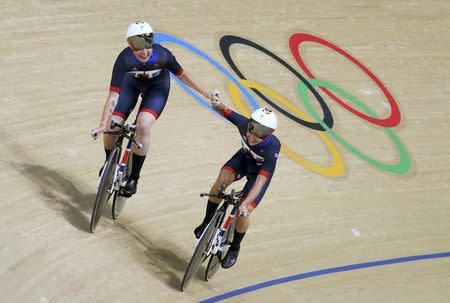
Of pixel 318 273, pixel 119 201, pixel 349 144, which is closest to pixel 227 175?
pixel 119 201

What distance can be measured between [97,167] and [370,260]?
277 centimetres

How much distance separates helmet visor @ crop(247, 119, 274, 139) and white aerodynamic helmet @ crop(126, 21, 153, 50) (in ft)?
3.51

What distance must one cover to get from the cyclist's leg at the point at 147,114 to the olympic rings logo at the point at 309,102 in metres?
2.53

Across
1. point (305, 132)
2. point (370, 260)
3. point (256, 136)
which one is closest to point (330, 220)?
point (370, 260)

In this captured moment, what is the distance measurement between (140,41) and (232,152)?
→ 2654 mm

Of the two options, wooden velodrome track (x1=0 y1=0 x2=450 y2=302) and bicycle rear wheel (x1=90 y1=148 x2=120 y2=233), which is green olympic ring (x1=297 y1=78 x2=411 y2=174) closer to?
wooden velodrome track (x1=0 y1=0 x2=450 y2=302)

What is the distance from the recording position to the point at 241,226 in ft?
22.4

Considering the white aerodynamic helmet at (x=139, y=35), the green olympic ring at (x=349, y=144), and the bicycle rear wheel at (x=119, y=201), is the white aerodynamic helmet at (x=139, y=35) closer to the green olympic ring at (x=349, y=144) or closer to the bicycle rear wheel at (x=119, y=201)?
the bicycle rear wheel at (x=119, y=201)

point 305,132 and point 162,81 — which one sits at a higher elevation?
point 162,81

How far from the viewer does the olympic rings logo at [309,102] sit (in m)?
9.58

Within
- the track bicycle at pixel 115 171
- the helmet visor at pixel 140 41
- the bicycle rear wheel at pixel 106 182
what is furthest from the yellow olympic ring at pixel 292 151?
the helmet visor at pixel 140 41

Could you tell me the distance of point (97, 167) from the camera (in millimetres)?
8227

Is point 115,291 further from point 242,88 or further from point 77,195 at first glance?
point 242,88

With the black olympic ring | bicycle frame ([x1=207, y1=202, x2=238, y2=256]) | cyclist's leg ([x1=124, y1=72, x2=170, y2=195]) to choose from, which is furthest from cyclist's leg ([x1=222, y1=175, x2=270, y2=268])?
the black olympic ring
